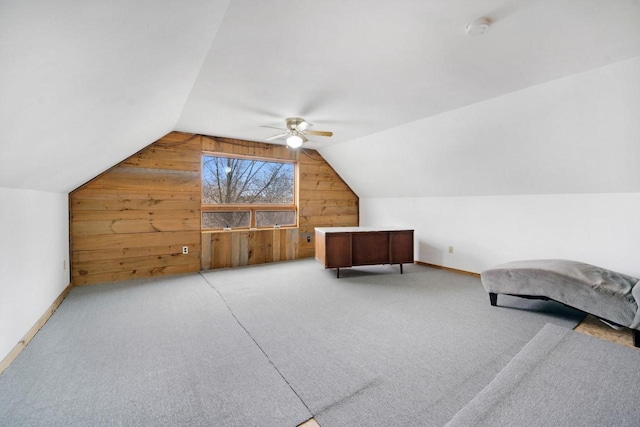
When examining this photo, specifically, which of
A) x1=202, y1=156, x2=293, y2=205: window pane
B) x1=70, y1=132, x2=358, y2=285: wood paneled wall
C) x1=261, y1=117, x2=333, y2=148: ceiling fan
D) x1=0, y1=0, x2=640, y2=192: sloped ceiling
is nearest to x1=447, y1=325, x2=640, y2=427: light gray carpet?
x1=0, y1=0, x2=640, y2=192: sloped ceiling

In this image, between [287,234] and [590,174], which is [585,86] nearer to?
[590,174]

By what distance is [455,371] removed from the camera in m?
1.91

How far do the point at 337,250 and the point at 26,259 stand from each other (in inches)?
133

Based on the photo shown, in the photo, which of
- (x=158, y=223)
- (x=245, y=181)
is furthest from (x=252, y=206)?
(x=158, y=223)

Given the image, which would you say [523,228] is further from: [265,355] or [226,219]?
[226,219]

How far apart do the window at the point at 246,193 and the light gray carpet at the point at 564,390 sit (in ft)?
14.3

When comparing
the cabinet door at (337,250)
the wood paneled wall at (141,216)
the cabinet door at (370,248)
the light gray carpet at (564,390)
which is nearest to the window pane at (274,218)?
the wood paneled wall at (141,216)

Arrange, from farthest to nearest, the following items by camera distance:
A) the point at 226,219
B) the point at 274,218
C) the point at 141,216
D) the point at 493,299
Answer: the point at 274,218
the point at 226,219
the point at 141,216
the point at 493,299

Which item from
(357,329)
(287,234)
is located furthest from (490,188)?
(287,234)

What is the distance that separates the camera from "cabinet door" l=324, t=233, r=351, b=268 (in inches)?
168

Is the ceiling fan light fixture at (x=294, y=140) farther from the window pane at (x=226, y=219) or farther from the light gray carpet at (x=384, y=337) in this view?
the window pane at (x=226, y=219)

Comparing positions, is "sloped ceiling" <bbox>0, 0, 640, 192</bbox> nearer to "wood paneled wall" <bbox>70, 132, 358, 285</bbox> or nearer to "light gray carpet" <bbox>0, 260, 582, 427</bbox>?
"wood paneled wall" <bbox>70, 132, 358, 285</bbox>

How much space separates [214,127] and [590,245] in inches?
203

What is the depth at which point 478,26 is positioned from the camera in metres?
1.76
